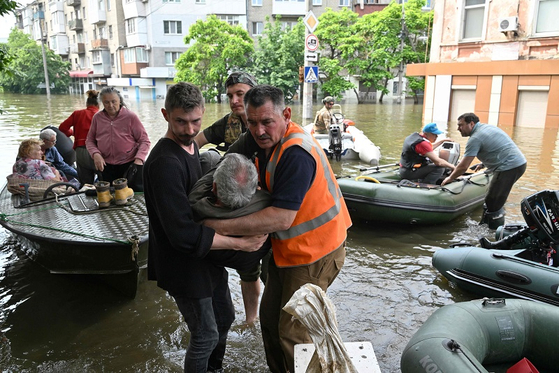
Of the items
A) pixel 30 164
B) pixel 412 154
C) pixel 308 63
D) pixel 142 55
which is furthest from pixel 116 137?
pixel 142 55

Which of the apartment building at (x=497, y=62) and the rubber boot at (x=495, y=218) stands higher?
the apartment building at (x=497, y=62)

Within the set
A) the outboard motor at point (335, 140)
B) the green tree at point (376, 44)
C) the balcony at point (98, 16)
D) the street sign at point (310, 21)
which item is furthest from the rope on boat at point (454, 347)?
the balcony at point (98, 16)

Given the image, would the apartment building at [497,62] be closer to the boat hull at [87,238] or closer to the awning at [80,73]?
the boat hull at [87,238]

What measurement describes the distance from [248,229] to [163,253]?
0.49 metres

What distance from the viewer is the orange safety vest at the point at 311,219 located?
2.42 meters

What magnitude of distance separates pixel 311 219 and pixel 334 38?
3248cm

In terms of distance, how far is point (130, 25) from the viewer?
142ft

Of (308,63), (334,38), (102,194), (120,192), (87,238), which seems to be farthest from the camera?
(334,38)

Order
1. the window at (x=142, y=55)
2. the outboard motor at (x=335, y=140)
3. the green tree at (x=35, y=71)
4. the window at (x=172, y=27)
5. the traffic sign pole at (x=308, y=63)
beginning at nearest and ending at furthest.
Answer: the outboard motor at (x=335, y=140), the traffic sign pole at (x=308, y=63), the window at (x=172, y=27), the window at (x=142, y=55), the green tree at (x=35, y=71)

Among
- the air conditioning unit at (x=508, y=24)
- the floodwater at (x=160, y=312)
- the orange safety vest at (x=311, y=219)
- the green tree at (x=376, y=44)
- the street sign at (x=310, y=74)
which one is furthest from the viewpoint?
the green tree at (x=376, y=44)

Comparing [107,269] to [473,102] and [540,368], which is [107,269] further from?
[473,102]

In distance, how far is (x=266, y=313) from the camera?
2867 mm

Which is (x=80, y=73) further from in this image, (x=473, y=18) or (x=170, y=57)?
(x=473, y=18)

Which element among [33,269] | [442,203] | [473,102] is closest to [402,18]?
[473,102]
